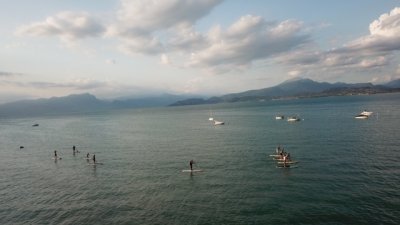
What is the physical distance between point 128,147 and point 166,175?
139ft

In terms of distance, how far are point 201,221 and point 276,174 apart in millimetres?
22263

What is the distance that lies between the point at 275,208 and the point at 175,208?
1284cm

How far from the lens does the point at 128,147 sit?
98000mm

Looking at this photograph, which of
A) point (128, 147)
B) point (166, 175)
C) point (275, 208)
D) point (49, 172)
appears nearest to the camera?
point (275, 208)

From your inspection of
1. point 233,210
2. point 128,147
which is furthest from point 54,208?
point 128,147

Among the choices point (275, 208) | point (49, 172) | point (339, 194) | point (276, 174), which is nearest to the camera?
point (275, 208)

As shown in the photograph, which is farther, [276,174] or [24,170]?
[24,170]

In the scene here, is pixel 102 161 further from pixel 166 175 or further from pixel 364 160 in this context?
pixel 364 160

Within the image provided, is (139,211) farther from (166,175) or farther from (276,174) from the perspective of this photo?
(276,174)

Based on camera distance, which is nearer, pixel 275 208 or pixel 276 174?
pixel 275 208

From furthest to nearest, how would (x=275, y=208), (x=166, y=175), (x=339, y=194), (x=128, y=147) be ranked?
Result: (x=128, y=147), (x=166, y=175), (x=339, y=194), (x=275, y=208)

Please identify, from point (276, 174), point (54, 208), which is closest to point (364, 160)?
point (276, 174)

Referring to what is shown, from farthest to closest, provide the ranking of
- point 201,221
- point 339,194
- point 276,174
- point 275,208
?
1. point 276,174
2. point 339,194
3. point 275,208
4. point 201,221

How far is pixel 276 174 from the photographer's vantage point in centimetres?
5516
